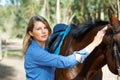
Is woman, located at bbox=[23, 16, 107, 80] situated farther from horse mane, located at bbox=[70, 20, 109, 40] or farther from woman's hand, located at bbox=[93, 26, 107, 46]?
horse mane, located at bbox=[70, 20, 109, 40]

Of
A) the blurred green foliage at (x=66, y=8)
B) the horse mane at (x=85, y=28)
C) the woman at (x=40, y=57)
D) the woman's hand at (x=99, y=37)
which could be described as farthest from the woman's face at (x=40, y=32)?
the blurred green foliage at (x=66, y=8)

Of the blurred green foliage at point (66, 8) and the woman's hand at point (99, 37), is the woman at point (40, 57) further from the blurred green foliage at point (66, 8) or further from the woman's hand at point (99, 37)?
the blurred green foliage at point (66, 8)

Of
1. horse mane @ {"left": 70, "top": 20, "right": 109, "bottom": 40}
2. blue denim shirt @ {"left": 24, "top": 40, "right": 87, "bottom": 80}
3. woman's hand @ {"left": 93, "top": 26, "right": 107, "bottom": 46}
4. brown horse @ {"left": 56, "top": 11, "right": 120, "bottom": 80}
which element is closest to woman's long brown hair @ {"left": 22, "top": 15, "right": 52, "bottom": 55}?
blue denim shirt @ {"left": 24, "top": 40, "right": 87, "bottom": 80}

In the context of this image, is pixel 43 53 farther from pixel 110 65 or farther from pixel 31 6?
pixel 31 6

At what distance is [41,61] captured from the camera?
368 cm

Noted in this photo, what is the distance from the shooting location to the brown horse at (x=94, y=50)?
4.07 metres

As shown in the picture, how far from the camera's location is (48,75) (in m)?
3.86

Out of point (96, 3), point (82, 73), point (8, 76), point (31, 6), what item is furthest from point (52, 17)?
point (82, 73)

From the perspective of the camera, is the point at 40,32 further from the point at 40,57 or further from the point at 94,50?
the point at 94,50

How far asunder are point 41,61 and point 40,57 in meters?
0.05

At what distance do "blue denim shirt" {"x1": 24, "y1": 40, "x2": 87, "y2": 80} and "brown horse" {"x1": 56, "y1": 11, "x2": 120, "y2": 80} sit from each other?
61cm

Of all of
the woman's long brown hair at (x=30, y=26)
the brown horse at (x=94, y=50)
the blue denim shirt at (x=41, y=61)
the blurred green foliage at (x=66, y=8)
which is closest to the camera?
the blue denim shirt at (x=41, y=61)

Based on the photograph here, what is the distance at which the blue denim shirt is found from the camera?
368cm

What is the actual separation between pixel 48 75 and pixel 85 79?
1.01m
